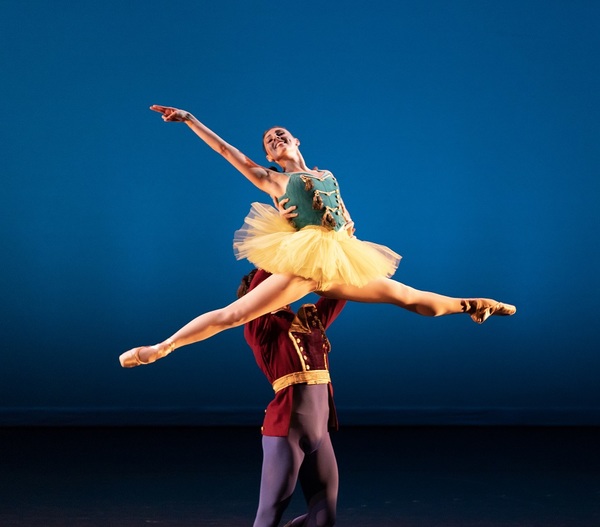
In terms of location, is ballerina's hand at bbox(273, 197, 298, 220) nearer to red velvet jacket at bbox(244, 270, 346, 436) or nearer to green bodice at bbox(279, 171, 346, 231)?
green bodice at bbox(279, 171, 346, 231)

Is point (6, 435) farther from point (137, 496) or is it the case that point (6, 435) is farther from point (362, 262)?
point (362, 262)

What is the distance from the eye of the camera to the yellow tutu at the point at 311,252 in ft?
8.20

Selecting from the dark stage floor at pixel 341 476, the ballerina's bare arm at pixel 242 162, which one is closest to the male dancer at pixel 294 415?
the ballerina's bare arm at pixel 242 162

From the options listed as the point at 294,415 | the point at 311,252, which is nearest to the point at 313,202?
the point at 311,252

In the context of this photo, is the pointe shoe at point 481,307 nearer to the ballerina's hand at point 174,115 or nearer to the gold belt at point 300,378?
the gold belt at point 300,378

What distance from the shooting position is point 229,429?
5793 mm

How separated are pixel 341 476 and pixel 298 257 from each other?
2199 mm

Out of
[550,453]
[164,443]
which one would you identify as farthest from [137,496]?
[550,453]

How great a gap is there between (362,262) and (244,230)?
40 cm

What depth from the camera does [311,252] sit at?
2533 millimetres

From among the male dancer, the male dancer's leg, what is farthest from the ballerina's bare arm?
the male dancer's leg

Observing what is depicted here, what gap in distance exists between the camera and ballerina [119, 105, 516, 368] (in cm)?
243

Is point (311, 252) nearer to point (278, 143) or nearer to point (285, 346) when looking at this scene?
point (285, 346)

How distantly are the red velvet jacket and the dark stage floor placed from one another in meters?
1.13
